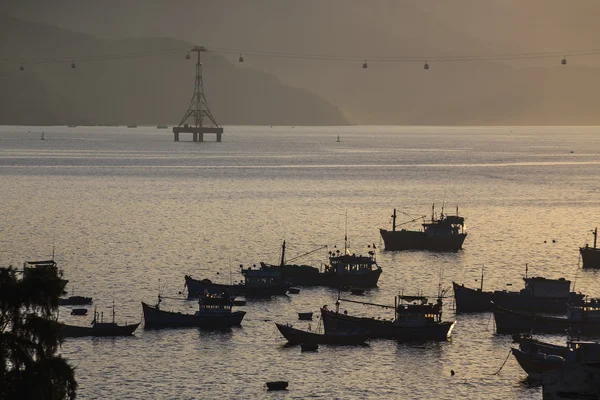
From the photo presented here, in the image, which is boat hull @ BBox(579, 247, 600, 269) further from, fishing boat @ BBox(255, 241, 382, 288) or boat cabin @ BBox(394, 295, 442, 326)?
boat cabin @ BBox(394, 295, 442, 326)

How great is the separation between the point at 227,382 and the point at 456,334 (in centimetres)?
2143

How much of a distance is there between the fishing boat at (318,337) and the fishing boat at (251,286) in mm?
15951

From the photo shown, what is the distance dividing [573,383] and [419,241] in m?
77.1

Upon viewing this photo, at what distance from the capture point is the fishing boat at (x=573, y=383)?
50000 millimetres

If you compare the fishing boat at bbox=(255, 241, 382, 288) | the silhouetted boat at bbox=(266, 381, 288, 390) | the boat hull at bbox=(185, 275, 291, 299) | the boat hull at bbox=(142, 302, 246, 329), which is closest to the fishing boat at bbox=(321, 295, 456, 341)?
the boat hull at bbox=(142, 302, 246, 329)

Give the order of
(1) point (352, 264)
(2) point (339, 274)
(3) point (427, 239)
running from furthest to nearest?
(3) point (427, 239)
(1) point (352, 264)
(2) point (339, 274)

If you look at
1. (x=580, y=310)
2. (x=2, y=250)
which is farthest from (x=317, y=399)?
(x=2, y=250)

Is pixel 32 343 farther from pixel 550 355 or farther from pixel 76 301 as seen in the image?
pixel 76 301

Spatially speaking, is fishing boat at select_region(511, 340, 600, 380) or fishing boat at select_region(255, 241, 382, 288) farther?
fishing boat at select_region(255, 241, 382, 288)

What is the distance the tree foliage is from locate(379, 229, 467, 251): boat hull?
8787cm

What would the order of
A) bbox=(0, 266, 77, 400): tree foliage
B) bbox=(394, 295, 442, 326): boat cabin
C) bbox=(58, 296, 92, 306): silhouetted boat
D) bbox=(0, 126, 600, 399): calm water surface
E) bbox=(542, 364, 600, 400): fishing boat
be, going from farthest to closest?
bbox=(58, 296, 92, 306): silhouetted boat → bbox=(394, 295, 442, 326): boat cabin → bbox=(0, 126, 600, 399): calm water surface → bbox=(542, 364, 600, 400): fishing boat → bbox=(0, 266, 77, 400): tree foliage

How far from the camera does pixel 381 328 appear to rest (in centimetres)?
7906

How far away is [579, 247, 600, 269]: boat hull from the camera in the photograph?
11338 centimetres

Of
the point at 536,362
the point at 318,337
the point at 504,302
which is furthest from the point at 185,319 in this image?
the point at 536,362
